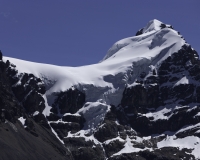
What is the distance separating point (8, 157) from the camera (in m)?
199
